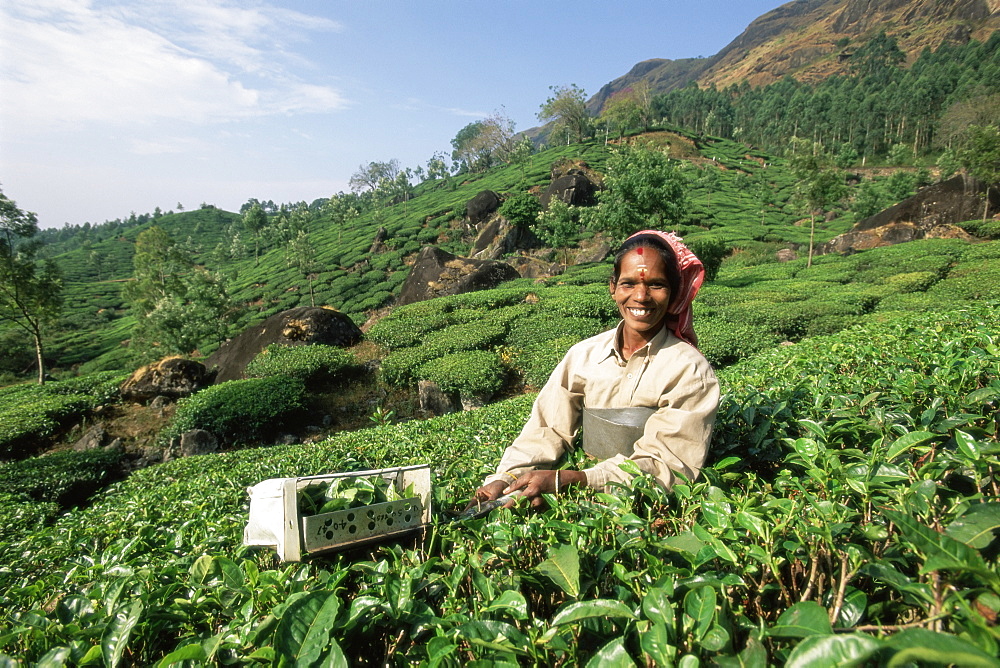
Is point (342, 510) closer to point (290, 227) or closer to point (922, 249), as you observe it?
point (922, 249)

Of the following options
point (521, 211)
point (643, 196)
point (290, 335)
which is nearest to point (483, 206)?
point (521, 211)

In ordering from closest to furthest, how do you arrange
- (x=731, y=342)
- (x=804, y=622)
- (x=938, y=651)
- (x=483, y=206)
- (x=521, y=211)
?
(x=938, y=651)
(x=804, y=622)
(x=731, y=342)
(x=521, y=211)
(x=483, y=206)

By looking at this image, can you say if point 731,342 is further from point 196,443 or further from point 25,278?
point 25,278

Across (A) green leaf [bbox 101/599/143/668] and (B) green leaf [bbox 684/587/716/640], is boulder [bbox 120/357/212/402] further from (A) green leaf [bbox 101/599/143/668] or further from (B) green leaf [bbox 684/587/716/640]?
(B) green leaf [bbox 684/587/716/640]

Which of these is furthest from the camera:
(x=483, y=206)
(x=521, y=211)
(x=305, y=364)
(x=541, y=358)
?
(x=483, y=206)

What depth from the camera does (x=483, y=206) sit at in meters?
36.4

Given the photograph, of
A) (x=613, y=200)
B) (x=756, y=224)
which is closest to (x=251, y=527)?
(x=613, y=200)

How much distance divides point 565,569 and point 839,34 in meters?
165

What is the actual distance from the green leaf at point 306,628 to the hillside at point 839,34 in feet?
347

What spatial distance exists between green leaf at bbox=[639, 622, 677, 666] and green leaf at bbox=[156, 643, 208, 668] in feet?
2.40

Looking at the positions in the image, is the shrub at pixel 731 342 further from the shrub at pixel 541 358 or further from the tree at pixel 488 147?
the tree at pixel 488 147

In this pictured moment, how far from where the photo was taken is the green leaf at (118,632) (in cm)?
91

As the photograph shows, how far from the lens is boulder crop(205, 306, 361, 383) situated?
1073 centimetres

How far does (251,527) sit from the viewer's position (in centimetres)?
144
